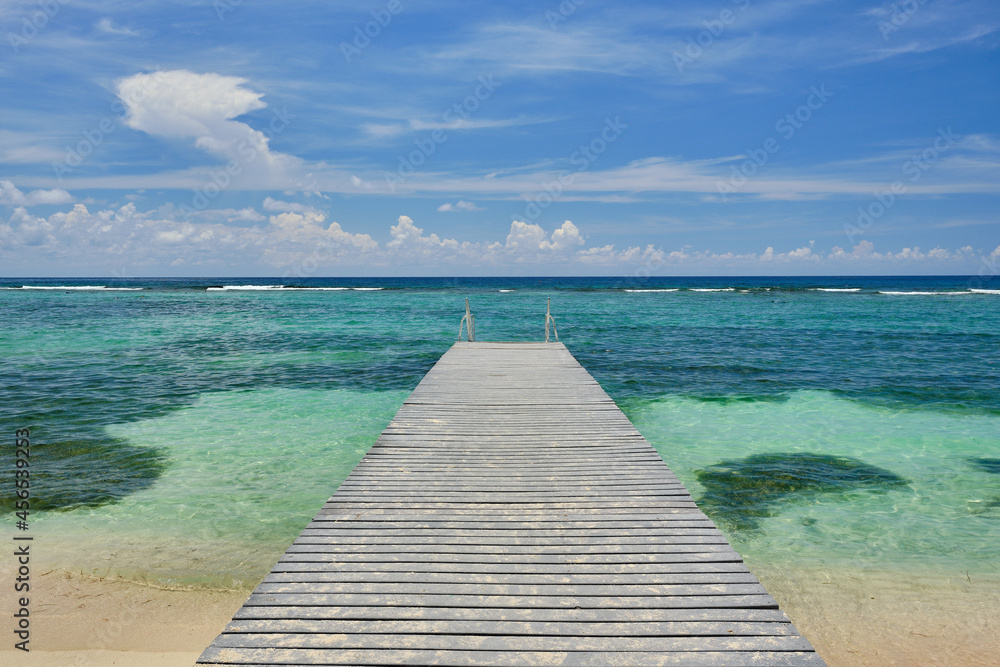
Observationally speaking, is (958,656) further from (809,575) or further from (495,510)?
(495,510)

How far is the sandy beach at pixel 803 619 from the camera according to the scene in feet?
15.9

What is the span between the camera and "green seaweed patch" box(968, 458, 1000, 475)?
927cm

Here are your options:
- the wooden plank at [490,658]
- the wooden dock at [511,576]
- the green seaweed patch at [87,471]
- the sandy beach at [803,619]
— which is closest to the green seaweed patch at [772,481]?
the sandy beach at [803,619]

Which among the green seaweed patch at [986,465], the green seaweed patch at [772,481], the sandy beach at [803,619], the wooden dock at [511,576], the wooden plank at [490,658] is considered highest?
the wooden dock at [511,576]

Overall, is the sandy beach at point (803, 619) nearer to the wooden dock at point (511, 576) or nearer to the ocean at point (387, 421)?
the ocean at point (387, 421)

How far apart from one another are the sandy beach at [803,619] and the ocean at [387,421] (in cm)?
32

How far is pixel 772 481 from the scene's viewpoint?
8.80 metres

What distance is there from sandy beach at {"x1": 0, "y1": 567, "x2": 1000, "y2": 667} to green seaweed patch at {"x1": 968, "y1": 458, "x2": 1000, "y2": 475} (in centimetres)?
427

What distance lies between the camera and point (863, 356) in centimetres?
2038

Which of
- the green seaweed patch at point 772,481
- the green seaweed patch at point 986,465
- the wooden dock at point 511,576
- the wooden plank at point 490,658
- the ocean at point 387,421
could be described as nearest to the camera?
the wooden plank at point 490,658

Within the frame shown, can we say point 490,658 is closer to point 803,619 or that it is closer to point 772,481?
point 803,619

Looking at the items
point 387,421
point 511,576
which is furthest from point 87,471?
point 511,576

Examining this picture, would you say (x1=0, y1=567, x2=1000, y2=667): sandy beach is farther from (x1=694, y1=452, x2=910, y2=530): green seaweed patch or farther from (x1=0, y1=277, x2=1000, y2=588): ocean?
(x1=694, y1=452, x2=910, y2=530): green seaweed patch

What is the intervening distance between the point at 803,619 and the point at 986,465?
22.2 feet
